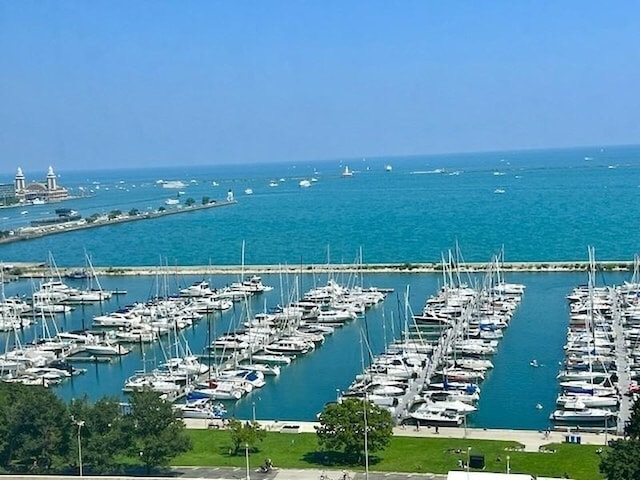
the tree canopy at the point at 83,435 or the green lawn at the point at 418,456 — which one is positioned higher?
the tree canopy at the point at 83,435

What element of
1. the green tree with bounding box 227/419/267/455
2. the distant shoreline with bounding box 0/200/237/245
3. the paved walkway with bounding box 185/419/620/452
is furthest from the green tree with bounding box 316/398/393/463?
the distant shoreline with bounding box 0/200/237/245

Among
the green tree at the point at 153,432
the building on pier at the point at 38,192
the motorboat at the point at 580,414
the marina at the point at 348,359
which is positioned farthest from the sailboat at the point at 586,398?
the building on pier at the point at 38,192

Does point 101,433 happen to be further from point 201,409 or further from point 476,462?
point 476,462

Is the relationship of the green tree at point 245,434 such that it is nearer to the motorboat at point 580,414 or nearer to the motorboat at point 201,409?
the motorboat at point 201,409

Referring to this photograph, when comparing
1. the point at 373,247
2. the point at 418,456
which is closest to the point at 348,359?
the point at 418,456

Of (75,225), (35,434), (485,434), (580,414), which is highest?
(35,434)

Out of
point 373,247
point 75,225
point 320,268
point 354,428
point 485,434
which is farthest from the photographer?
point 75,225

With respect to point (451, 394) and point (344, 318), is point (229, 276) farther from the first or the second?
point (451, 394)
